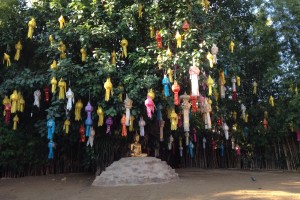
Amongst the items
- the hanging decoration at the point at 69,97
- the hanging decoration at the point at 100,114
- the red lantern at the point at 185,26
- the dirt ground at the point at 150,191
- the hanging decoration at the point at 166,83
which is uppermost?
the red lantern at the point at 185,26

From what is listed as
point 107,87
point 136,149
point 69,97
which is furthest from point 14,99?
point 136,149

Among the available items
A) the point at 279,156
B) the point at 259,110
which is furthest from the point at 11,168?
the point at 279,156

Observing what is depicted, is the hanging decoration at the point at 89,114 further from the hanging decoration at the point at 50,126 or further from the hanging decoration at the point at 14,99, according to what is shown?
the hanging decoration at the point at 14,99

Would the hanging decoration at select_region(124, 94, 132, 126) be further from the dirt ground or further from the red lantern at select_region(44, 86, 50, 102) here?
the red lantern at select_region(44, 86, 50, 102)

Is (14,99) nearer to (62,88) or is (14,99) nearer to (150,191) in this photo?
(62,88)

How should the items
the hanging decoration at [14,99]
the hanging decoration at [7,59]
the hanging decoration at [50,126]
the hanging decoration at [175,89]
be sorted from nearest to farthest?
the hanging decoration at [175,89] < the hanging decoration at [50,126] < the hanging decoration at [14,99] < the hanging decoration at [7,59]

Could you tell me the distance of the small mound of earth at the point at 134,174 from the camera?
6.89 m

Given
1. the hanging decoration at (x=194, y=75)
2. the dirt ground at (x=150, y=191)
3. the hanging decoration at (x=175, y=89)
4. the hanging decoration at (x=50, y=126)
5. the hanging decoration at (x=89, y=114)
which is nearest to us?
the dirt ground at (x=150, y=191)

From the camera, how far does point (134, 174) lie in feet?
22.8

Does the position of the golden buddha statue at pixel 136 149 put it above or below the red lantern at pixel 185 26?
below

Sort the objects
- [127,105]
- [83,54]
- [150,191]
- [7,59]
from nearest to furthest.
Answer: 1. [150,191]
2. [127,105]
3. [83,54]
4. [7,59]

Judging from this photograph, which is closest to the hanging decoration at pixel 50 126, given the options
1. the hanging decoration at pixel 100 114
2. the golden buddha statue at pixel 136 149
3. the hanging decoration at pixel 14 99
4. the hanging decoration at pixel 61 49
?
the hanging decoration at pixel 14 99

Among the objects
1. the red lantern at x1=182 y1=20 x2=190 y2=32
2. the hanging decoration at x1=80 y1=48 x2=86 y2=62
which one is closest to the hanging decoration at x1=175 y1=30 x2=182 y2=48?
the red lantern at x1=182 y1=20 x2=190 y2=32

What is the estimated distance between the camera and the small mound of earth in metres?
6.89
